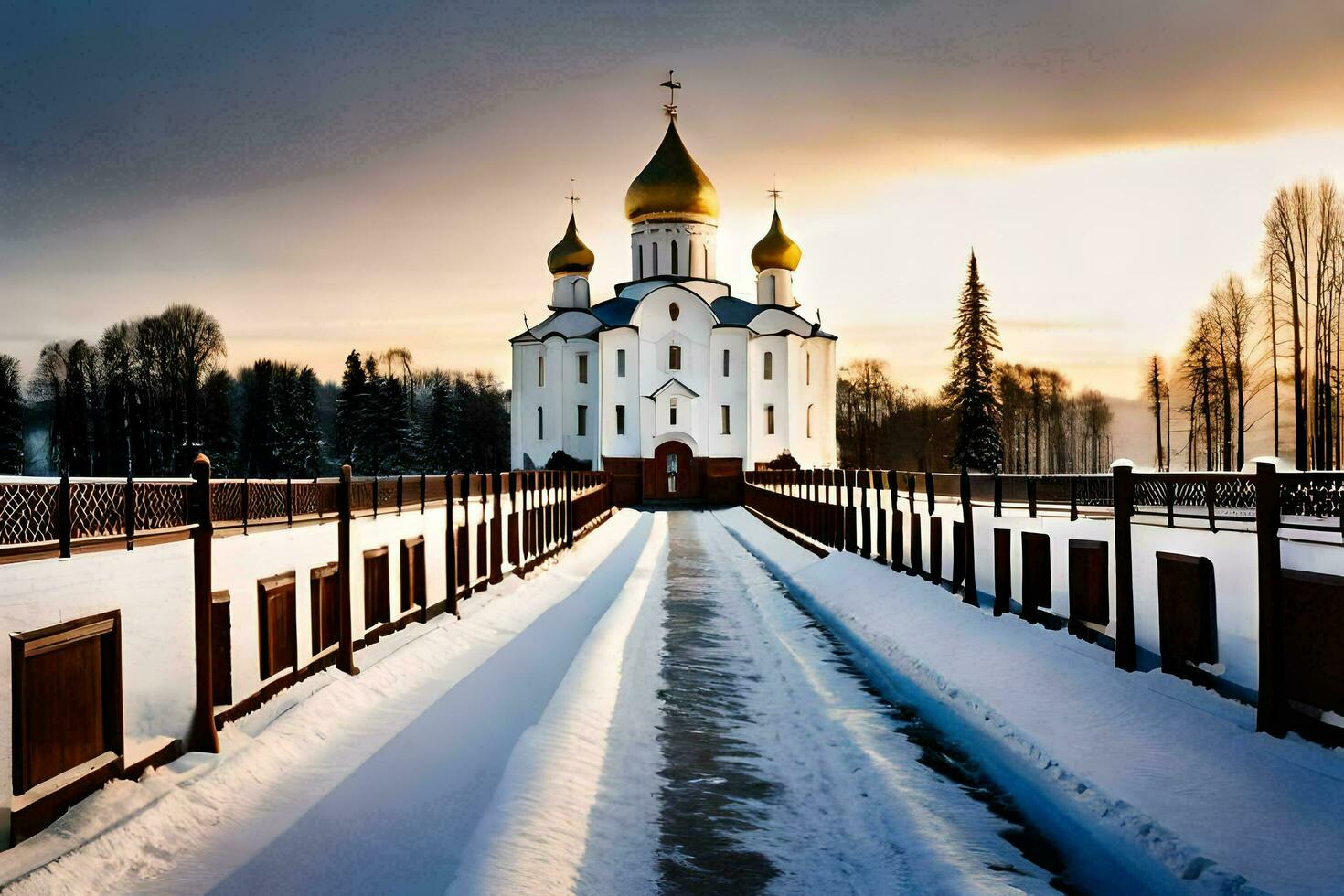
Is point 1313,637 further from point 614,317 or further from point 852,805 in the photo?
point 614,317

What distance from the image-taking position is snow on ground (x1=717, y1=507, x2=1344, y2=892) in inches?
197

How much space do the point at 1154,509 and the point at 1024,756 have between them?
782 inches

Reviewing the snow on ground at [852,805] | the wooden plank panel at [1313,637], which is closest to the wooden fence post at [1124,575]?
the wooden plank panel at [1313,637]

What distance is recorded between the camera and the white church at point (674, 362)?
62312 millimetres

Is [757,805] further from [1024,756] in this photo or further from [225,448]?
[225,448]

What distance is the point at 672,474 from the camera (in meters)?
61.8

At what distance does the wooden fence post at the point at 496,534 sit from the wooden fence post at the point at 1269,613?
11.3 meters

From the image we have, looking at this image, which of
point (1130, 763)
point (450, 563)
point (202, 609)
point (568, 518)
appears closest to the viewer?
point (1130, 763)

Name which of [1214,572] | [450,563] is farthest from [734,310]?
[1214,572]

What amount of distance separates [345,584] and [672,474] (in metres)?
52.3

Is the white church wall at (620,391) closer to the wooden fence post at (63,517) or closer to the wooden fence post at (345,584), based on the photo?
the wooden fence post at (345,584)

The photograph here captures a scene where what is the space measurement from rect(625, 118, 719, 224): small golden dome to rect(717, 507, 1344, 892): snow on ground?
58766 millimetres

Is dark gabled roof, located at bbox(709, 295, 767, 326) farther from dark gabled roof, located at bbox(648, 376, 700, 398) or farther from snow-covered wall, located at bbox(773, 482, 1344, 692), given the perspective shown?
snow-covered wall, located at bbox(773, 482, 1344, 692)

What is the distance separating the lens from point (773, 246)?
71.6m
